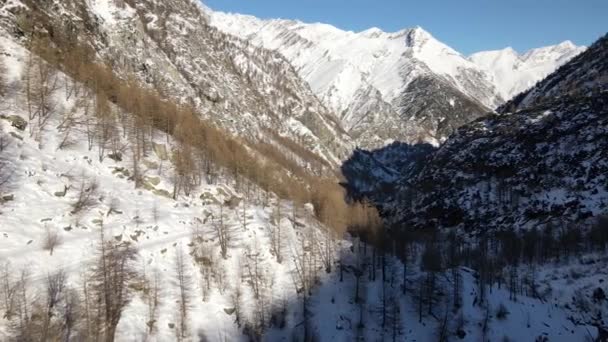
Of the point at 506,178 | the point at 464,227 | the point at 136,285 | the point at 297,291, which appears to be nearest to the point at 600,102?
the point at 506,178

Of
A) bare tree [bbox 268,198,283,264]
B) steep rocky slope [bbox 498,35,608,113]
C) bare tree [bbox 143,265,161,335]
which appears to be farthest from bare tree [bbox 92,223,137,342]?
steep rocky slope [bbox 498,35,608,113]

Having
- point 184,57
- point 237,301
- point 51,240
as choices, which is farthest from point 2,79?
point 184,57

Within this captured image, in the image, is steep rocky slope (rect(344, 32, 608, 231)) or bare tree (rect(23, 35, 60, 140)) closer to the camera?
bare tree (rect(23, 35, 60, 140))

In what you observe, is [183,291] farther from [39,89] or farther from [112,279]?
[39,89]

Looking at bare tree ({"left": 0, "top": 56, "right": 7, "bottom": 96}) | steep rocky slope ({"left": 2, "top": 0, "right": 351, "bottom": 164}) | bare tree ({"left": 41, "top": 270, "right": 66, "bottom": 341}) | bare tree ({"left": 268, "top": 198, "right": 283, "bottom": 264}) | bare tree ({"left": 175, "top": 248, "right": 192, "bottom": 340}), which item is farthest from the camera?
steep rocky slope ({"left": 2, "top": 0, "right": 351, "bottom": 164})

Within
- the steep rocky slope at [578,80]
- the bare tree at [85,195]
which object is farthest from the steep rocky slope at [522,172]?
the bare tree at [85,195]

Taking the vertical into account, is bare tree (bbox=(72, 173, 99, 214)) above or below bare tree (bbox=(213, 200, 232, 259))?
above

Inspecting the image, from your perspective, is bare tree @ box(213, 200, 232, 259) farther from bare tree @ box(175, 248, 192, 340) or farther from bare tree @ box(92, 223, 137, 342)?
bare tree @ box(92, 223, 137, 342)

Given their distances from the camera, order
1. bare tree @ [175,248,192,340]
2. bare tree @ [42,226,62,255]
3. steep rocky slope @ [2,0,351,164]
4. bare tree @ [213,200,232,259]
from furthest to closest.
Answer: steep rocky slope @ [2,0,351,164] → bare tree @ [213,200,232,259] → bare tree @ [175,248,192,340] → bare tree @ [42,226,62,255]

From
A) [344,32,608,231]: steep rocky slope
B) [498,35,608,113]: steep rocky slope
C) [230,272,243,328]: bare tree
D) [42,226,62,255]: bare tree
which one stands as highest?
[498,35,608,113]: steep rocky slope

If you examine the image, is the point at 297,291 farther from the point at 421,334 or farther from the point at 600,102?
the point at 600,102

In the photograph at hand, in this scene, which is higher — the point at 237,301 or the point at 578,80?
the point at 578,80
